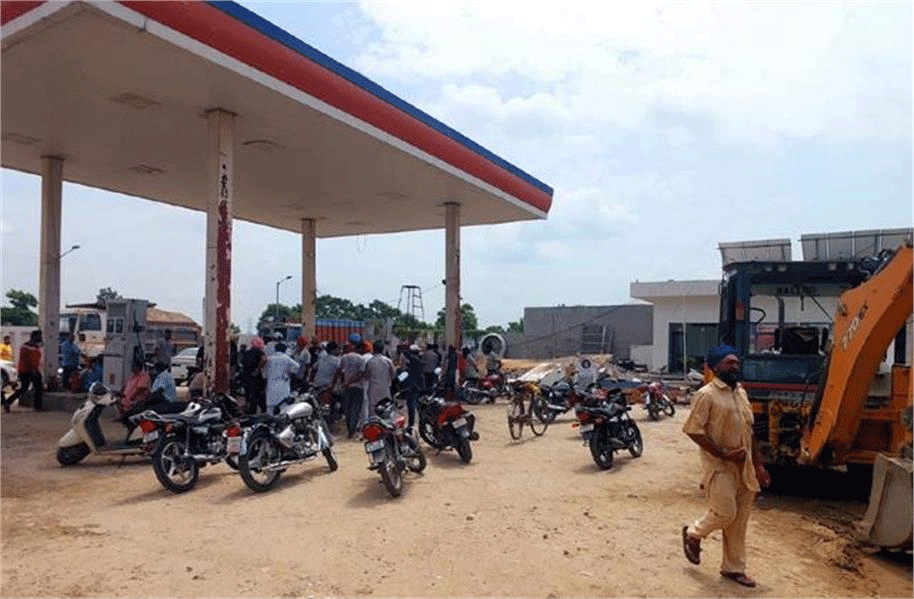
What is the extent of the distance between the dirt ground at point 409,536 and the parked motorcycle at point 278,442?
23cm

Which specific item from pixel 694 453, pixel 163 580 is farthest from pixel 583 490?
pixel 163 580

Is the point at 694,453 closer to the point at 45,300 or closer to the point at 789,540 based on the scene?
the point at 789,540

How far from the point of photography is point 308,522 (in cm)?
645

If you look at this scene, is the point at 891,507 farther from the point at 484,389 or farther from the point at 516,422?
the point at 484,389

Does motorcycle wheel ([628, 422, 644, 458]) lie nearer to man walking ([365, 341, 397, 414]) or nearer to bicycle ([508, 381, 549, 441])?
bicycle ([508, 381, 549, 441])

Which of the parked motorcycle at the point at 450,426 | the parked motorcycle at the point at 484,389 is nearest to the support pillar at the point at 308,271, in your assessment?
the parked motorcycle at the point at 484,389

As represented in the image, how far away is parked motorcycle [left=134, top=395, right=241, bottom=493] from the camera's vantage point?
297 inches

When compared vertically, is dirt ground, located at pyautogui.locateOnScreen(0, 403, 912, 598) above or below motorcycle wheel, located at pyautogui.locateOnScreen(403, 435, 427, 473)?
below

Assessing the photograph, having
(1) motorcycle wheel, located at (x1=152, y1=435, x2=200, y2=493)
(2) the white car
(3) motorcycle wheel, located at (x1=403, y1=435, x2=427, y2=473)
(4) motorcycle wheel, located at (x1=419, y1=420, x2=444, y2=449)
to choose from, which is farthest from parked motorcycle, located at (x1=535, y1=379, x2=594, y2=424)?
(2) the white car

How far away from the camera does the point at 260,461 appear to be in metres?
7.59

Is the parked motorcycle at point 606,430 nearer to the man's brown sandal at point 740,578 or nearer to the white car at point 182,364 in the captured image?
the man's brown sandal at point 740,578

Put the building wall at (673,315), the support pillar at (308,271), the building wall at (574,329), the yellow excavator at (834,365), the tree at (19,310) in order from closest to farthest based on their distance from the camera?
the yellow excavator at (834,365) → the support pillar at (308,271) → the building wall at (673,315) → the building wall at (574,329) → the tree at (19,310)

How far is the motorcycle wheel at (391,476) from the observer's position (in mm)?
7273

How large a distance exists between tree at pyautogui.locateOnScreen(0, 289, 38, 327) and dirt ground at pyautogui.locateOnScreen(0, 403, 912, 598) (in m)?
42.6
